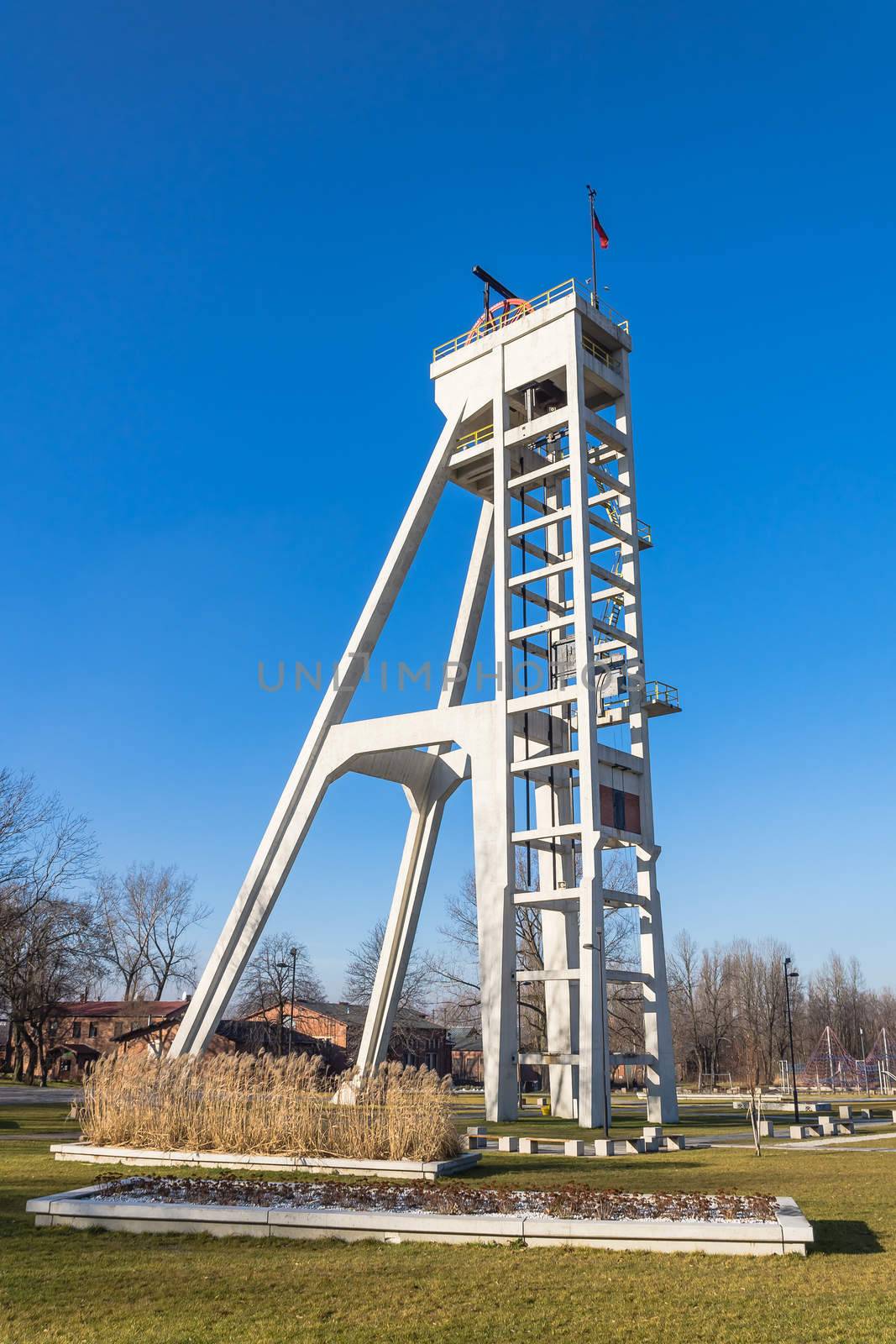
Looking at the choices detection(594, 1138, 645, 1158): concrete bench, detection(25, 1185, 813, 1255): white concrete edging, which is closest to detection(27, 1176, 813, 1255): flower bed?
detection(25, 1185, 813, 1255): white concrete edging

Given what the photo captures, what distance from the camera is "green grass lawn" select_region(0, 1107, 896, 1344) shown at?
6812 millimetres

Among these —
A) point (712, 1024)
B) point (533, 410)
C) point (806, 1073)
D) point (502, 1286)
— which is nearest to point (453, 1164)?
point (502, 1286)

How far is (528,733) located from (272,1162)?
14.6m

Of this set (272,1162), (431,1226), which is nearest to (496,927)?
(272,1162)

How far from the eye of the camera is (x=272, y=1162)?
14.2 m

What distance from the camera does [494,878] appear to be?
25.2 m

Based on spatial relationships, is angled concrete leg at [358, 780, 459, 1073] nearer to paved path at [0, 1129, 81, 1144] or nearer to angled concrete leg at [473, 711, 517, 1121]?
angled concrete leg at [473, 711, 517, 1121]

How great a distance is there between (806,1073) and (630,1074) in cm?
1109

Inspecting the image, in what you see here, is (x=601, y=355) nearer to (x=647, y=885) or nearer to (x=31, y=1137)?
(x=647, y=885)

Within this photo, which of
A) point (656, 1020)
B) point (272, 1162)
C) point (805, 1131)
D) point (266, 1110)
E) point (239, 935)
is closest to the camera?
point (272, 1162)

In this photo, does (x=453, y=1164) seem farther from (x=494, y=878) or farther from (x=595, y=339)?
(x=595, y=339)

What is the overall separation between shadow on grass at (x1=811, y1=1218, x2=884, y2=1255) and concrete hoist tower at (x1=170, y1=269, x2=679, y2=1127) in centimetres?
1150

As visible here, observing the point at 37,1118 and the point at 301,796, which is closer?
the point at 37,1118

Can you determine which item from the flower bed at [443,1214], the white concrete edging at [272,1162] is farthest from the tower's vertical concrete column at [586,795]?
the flower bed at [443,1214]
